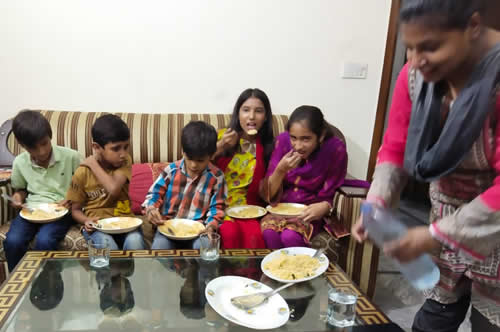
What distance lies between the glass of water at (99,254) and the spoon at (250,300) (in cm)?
51

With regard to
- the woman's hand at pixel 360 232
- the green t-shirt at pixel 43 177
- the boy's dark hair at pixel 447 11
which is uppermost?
the boy's dark hair at pixel 447 11

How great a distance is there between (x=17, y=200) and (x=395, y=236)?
5.77 feet

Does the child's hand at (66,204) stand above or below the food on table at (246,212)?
above

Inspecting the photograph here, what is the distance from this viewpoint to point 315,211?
70.4 inches

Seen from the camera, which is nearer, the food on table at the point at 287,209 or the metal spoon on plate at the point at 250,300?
the metal spoon on plate at the point at 250,300

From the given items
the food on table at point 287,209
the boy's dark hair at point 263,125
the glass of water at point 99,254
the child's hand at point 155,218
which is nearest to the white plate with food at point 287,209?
the food on table at point 287,209

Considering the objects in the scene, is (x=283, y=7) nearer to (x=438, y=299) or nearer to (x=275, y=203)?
(x=275, y=203)

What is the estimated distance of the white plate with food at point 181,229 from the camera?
152 cm

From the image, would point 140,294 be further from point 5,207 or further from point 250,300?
point 5,207

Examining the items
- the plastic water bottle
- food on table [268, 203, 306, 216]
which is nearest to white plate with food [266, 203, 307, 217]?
food on table [268, 203, 306, 216]

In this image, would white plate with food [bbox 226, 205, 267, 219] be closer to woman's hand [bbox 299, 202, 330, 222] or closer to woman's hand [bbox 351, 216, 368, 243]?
woman's hand [bbox 299, 202, 330, 222]

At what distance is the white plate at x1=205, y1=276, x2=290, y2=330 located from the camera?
0.99 m

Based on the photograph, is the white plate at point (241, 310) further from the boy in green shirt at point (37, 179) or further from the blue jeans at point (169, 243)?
the boy in green shirt at point (37, 179)

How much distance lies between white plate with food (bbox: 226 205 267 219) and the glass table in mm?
420
